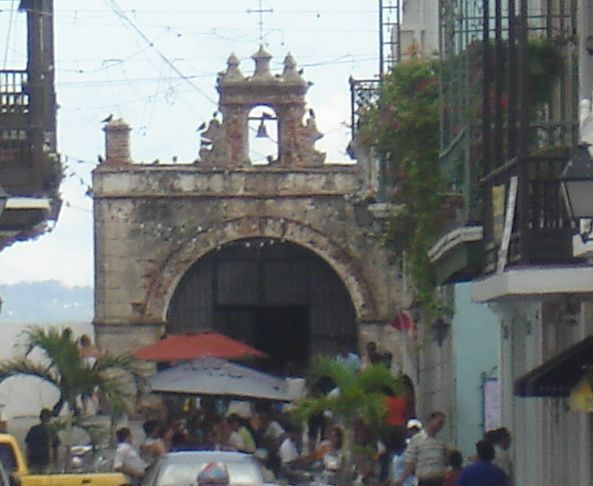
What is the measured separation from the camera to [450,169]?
947 inches

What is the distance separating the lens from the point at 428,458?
2478cm

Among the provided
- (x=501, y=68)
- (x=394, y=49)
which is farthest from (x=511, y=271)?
(x=394, y=49)

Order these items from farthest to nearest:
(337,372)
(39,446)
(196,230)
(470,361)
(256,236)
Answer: (256,236)
(196,230)
(470,361)
(39,446)
(337,372)

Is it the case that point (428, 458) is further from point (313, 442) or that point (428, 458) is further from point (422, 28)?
point (422, 28)

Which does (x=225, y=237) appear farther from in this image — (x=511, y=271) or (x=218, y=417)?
(x=511, y=271)

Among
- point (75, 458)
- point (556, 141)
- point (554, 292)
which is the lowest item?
point (75, 458)

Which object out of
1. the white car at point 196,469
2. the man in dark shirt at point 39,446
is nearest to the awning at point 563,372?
the white car at point 196,469

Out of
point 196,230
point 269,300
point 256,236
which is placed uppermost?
point 196,230

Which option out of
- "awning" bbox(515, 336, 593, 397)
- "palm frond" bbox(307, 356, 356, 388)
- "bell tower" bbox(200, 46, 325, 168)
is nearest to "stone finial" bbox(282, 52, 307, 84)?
"bell tower" bbox(200, 46, 325, 168)

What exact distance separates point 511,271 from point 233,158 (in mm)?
29152

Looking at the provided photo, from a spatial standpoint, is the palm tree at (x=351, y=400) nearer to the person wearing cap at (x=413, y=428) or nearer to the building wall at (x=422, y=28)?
the person wearing cap at (x=413, y=428)

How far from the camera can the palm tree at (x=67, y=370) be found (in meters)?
31.7

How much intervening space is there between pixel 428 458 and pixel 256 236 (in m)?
22.5

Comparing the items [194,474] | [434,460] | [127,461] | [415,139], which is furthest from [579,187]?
[127,461]
